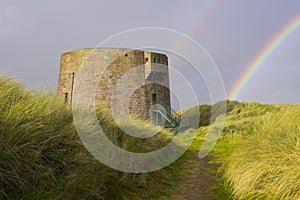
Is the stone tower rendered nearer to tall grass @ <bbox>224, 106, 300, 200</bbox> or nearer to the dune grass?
the dune grass

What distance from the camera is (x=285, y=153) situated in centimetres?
452

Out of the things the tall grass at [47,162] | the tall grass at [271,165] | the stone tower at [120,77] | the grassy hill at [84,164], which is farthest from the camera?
the stone tower at [120,77]

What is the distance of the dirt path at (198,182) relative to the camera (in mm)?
5539

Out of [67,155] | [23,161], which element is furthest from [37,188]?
[67,155]

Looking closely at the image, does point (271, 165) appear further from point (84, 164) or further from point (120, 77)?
point (120, 77)

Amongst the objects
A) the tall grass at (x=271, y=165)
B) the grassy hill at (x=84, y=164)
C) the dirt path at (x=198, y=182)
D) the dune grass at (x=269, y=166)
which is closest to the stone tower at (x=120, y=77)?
the dirt path at (x=198, y=182)

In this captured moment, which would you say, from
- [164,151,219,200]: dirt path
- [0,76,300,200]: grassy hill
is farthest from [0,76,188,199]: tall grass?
[164,151,219,200]: dirt path

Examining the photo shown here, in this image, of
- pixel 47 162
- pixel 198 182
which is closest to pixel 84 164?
pixel 47 162

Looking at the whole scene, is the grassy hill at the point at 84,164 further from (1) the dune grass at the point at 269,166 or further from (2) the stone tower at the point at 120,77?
(2) the stone tower at the point at 120,77

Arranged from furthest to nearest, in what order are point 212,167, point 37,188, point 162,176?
point 212,167 → point 162,176 → point 37,188

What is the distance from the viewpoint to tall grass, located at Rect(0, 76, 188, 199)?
345 centimetres

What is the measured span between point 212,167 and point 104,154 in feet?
12.6

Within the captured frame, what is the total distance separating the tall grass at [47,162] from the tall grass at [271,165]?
142 centimetres

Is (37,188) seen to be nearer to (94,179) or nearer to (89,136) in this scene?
(94,179)
